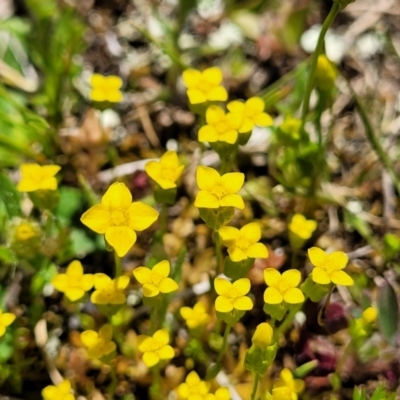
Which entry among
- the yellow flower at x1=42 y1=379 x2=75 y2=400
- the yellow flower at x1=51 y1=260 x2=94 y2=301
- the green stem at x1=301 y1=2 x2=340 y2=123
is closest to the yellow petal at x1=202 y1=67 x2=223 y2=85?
the green stem at x1=301 y1=2 x2=340 y2=123

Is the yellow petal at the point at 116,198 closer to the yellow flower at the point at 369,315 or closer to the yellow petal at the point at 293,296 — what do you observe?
the yellow petal at the point at 293,296

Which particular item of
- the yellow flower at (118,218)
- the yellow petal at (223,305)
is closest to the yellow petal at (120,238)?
the yellow flower at (118,218)

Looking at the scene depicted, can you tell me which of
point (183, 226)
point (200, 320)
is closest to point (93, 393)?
point (200, 320)

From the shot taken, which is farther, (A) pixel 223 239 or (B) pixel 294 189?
(B) pixel 294 189

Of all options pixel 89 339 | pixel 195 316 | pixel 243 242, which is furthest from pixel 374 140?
pixel 89 339

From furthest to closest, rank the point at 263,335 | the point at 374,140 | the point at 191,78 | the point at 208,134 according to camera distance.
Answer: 1. the point at 374,140
2. the point at 191,78
3. the point at 208,134
4. the point at 263,335

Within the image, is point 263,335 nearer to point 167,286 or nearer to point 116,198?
point 167,286

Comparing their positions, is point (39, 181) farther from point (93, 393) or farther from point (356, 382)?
point (356, 382)
